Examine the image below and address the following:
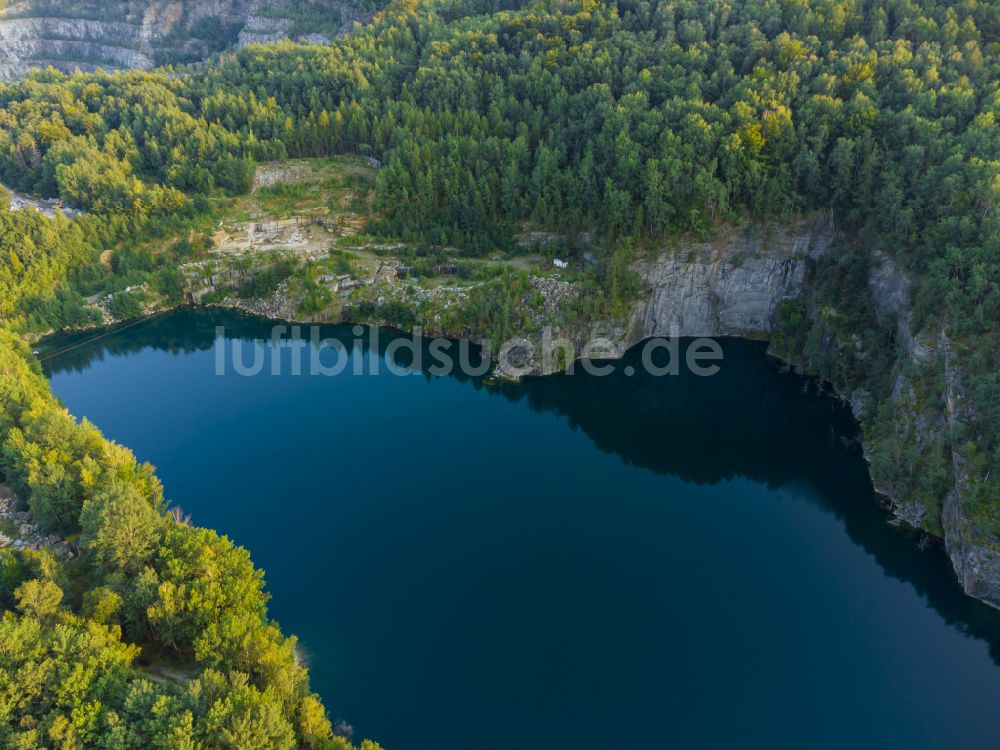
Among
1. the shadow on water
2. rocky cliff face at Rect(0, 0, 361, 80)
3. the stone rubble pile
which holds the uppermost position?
rocky cliff face at Rect(0, 0, 361, 80)

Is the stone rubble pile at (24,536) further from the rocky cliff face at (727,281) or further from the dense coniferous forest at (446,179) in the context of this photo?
the rocky cliff face at (727,281)

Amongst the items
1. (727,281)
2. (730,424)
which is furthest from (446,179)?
(730,424)

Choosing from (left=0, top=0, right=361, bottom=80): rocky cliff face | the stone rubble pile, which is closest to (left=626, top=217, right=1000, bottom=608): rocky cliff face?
the stone rubble pile

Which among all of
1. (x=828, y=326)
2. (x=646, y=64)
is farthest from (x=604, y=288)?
(x=646, y=64)

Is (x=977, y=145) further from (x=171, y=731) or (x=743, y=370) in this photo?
(x=171, y=731)

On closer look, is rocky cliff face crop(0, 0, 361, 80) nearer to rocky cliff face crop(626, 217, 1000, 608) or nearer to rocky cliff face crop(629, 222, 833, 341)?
rocky cliff face crop(629, 222, 833, 341)

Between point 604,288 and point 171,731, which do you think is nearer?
point 171,731

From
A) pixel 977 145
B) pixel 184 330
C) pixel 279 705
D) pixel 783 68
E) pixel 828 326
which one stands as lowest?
pixel 184 330

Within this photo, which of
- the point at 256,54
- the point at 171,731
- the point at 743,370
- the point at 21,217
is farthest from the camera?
the point at 256,54
